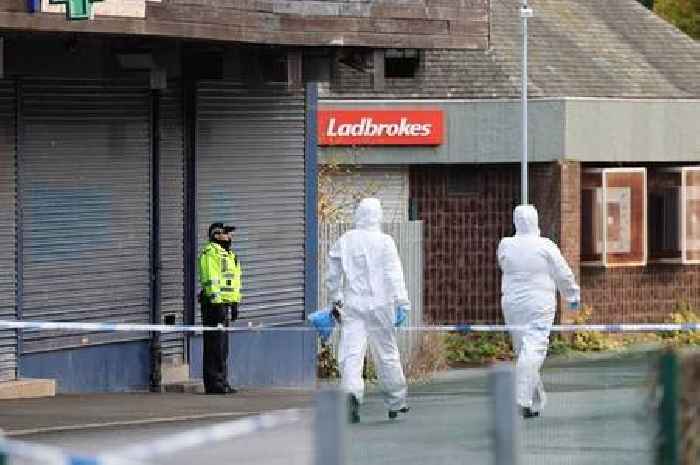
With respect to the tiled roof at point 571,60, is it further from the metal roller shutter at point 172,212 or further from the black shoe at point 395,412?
the black shoe at point 395,412

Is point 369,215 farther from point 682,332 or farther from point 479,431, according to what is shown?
point 682,332

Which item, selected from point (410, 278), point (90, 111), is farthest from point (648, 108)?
point (90, 111)

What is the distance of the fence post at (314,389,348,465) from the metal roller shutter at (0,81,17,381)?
13247 millimetres

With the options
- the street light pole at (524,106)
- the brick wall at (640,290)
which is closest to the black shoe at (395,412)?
the street light pole at (524,106)

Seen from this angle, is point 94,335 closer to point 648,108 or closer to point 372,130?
point 372,130

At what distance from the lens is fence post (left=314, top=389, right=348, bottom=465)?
5.74 metres

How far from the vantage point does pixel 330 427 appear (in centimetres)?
581

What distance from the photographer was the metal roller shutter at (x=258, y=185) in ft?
71.2

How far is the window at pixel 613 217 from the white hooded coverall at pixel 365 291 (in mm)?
14567

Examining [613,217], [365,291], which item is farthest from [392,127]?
[365,291]

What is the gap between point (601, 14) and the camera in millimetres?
36750

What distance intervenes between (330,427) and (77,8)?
38.0 feet

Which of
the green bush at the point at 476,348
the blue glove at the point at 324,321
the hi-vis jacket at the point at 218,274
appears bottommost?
the green bush at the point at 476,348

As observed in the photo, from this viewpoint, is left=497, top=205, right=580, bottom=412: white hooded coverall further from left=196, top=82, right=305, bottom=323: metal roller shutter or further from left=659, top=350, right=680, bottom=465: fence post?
left=659, top=350, right=680, bottom=465: fence post
